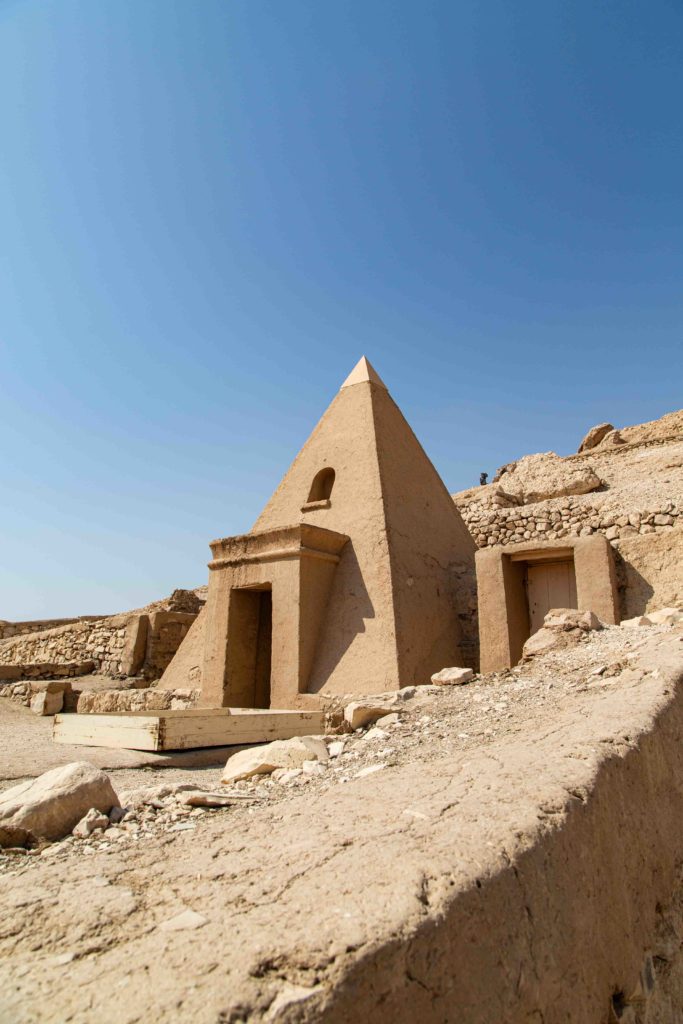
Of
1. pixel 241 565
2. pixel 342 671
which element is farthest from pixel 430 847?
pixel 241 565

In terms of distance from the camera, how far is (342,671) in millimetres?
7438

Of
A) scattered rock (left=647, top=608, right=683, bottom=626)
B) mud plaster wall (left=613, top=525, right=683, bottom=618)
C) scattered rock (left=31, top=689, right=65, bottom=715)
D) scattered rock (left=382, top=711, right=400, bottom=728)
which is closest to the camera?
scattered rock (left=382, top=711, right=400, bottom=728)

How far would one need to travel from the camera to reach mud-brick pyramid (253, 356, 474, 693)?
7484mm

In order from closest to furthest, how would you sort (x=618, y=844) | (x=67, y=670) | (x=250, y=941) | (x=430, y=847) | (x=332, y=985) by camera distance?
1. (x=332, y=985)
2. (x=250, y=941)
3. (x=430, y=847)
4. (x=618, y=844)
5. (x=67, y=670)

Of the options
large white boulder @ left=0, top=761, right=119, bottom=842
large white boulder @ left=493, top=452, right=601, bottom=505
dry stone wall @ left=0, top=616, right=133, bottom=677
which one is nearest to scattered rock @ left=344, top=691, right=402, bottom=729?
large white boulder @ left=0, top=761, right=119, bottom=842

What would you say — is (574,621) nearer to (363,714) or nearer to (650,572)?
(650,572)

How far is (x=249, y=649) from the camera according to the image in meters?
8.69

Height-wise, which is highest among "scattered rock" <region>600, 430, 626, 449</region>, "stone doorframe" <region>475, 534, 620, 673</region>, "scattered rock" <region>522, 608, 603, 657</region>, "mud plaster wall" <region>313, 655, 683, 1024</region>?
"scattered rock" <region>600, 430, 626, 449</region>

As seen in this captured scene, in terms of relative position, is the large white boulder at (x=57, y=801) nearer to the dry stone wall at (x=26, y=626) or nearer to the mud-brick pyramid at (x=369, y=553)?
the mud-brick pyramid at (x=369, y=553)

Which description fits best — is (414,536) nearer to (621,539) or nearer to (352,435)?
(352,435)

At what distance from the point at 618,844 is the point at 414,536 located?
6406 mm

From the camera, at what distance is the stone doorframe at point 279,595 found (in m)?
7.68

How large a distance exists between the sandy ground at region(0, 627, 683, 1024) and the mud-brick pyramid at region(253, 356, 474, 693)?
4228 mm

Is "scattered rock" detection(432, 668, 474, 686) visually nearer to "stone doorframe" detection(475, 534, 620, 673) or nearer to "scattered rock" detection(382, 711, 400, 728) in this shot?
"scattered rock" detection(382, 711, 400, 728)
